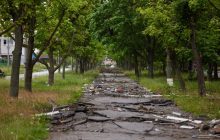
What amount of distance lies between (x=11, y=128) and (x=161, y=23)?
52.3 ft

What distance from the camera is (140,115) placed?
15562 mm

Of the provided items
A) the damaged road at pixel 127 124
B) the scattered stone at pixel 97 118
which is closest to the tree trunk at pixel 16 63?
the damaged road at pixel 127 124

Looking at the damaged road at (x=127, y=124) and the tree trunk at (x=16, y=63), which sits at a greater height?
the tree trunk at (x=16, y=63)

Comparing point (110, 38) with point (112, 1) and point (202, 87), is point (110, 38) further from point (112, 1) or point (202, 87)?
point (202, 87)

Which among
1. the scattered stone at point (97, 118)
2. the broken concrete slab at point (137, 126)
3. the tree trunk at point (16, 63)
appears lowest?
the broken concrete slab at point (137, 126)

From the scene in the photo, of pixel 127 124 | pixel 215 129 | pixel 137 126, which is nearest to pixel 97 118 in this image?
pixel 127 124

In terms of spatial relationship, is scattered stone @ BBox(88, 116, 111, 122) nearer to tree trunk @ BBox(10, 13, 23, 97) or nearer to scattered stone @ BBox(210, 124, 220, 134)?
scattered stone @ BBox(210, 124, 220, 134)

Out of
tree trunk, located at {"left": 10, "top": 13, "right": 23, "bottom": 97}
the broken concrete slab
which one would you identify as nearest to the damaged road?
the broken concrete slab

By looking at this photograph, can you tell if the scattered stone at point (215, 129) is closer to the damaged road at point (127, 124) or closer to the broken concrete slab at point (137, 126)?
the damaged road at point (127, 124)

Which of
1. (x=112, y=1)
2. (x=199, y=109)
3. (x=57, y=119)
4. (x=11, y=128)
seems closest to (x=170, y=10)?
(x=199, y=109)

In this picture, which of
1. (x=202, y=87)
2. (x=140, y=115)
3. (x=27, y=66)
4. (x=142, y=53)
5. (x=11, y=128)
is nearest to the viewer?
(x=11, y=128)

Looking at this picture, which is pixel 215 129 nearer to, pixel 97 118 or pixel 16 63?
pixel 97 118

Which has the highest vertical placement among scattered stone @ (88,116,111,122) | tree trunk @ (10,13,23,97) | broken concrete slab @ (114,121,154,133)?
tree trunk @ (10,13,23,97)

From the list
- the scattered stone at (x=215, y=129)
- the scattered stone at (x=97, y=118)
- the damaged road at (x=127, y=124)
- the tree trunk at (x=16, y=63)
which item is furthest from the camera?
the tree trunk at (x=16, y=63)
